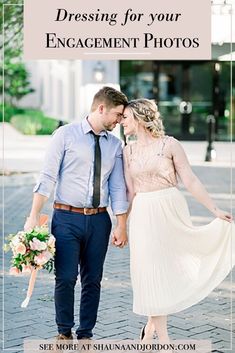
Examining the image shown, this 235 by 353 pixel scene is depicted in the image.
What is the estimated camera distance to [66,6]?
4672mm

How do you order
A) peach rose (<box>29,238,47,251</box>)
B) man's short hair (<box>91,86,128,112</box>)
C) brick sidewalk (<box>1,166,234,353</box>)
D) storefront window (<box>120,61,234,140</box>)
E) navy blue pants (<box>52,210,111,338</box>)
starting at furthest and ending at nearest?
storefront window (<box>120,61,234,140</box>) → brick sidewalk (<box>1,166,234,353</box>) → navy blue pants (<box>52,210,111,338</box>) → man's short hair (<box>91,86,128,112</box>) → peach rose (<box>29,238,47,251</box>)

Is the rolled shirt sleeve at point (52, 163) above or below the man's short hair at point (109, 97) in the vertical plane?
below

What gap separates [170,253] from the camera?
473 centimetres

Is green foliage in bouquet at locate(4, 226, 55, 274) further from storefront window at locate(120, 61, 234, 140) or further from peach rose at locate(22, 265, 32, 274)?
storefront window at locate(120, 61, 234, 140)

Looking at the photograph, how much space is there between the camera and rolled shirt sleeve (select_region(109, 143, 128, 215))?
482 cm

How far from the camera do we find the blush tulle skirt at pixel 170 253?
4.69 m

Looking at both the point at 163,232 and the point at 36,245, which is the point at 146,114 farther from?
the point at 36,245

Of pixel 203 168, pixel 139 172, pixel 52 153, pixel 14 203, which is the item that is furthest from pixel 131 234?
pixel 203 168

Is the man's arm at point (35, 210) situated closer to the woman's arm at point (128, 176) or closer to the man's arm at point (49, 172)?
the man's arm at point (49, 172)

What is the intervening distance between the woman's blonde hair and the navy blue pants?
26.3 inches

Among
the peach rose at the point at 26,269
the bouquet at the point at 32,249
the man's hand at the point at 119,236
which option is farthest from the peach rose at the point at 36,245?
the man's hand at the point at 119,236

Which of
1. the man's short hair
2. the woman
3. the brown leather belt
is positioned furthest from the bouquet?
the man's short hair

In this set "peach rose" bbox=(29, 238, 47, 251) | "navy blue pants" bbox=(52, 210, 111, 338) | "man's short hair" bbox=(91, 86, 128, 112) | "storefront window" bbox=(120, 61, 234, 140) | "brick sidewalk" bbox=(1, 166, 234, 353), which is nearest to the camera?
"peach rose" bbox=(29, 238, 47, 251)

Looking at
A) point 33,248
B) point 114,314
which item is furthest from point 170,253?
point 114,314
